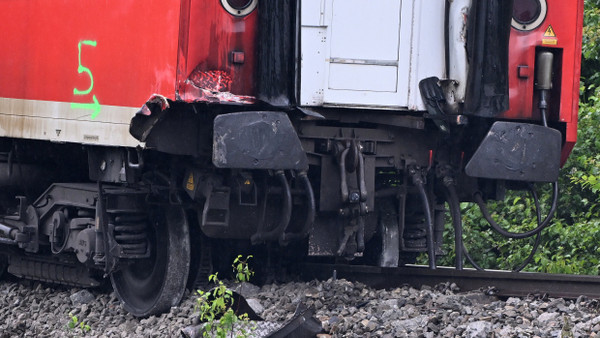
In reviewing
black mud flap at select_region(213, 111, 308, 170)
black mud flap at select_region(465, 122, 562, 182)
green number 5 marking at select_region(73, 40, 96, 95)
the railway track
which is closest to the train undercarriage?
black mud flap at select_region(213, 111, 308, 170)

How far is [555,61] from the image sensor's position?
24.1 feet

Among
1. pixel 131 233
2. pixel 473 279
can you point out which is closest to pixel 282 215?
pixel 131 233

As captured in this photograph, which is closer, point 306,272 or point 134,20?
point 134,20

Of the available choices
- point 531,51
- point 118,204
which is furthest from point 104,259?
point 531,51

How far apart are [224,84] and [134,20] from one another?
2.43ft

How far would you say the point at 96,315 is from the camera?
25.8 ft

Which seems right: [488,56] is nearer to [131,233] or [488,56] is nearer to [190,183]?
[190,183]

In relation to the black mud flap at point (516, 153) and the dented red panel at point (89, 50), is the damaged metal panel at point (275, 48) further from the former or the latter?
the black mud flap at point (516, 153)

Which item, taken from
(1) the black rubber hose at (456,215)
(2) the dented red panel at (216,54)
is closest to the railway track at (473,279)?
(1) the black rubber hose at (456,215)

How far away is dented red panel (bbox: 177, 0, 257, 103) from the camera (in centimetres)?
665

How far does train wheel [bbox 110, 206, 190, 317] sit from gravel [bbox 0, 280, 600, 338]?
0.31 ft

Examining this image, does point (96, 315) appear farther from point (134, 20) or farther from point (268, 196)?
point (134, 20)

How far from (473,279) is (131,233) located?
2315 mm

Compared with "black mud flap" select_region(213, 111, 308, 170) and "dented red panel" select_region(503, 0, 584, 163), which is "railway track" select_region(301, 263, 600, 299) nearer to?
"dented red panel" select_region(503, 0, 584, 163)
